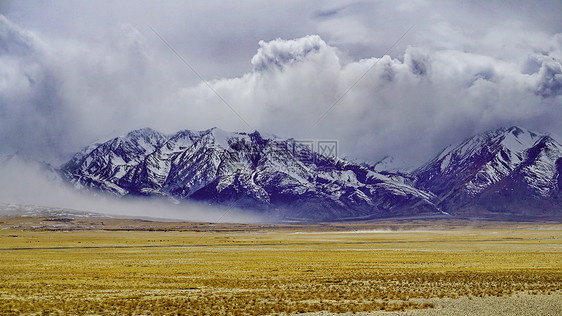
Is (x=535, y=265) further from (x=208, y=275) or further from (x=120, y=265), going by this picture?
(x=120, y=265)

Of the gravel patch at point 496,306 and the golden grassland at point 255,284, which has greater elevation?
the golden grassland at point 255,284

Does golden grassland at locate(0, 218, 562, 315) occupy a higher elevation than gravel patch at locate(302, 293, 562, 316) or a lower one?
higher

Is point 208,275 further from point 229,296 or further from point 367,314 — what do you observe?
point 367,314

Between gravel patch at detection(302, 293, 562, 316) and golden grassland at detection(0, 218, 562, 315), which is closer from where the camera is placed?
gravel patch at detection(302, 293, 562, 316)

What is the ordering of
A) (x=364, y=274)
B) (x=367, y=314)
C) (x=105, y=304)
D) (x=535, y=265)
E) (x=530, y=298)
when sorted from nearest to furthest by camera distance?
(x=367, y=314) → (x=105, y=304) → (x=530, y=298) → (x=364, y=274) → (x=535, y=265)

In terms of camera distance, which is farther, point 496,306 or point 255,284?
point 255,284

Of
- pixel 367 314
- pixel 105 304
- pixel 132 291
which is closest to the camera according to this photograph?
pixel 367 314

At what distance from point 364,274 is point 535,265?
24.1 metres

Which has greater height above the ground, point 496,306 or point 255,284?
point 255,284

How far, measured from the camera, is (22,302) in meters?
36.2

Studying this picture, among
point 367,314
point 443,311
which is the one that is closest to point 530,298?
point 443,311

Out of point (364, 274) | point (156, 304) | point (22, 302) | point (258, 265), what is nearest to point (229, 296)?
point (156, 304)

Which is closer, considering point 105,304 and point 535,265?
point 105,304

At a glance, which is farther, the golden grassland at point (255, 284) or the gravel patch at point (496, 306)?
the golden grassland at point (255, 284)
